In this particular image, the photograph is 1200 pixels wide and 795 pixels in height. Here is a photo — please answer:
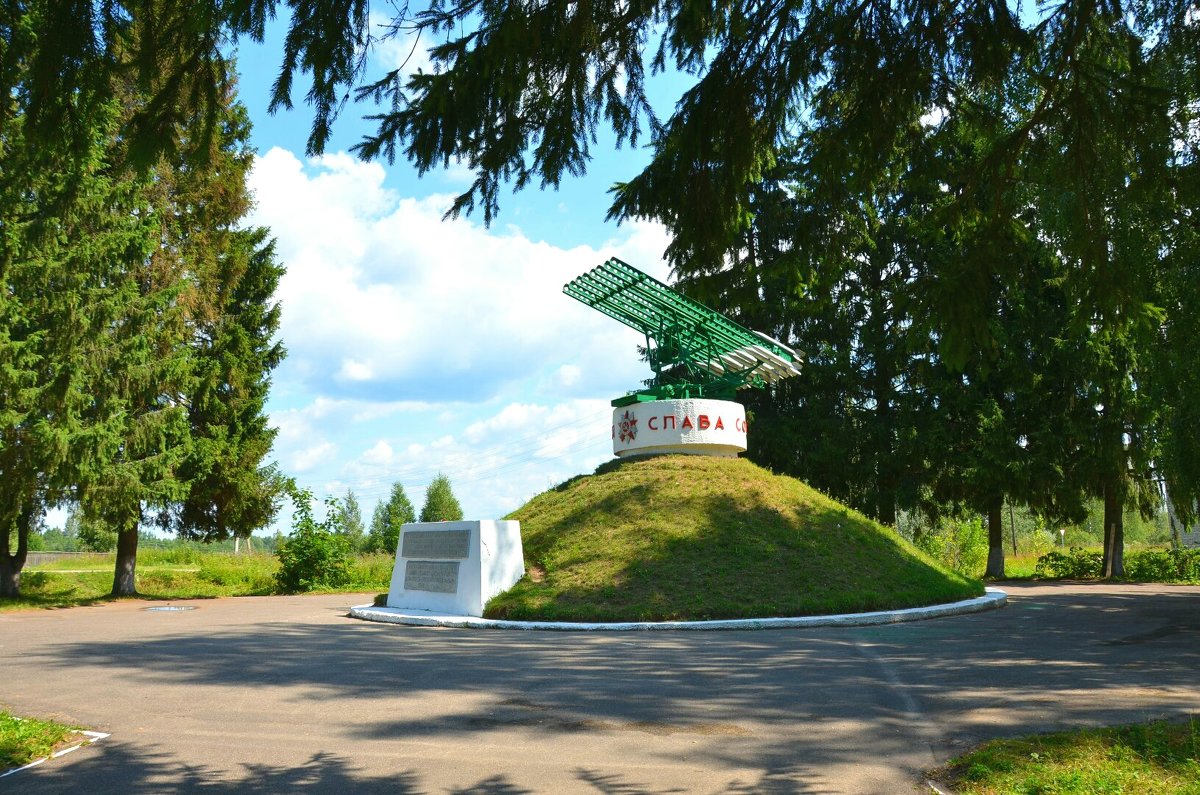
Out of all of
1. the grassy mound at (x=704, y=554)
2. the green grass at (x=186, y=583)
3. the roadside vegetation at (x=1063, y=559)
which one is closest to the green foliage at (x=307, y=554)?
the green grass at (x=186, y=583)

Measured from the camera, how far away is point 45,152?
4805mm

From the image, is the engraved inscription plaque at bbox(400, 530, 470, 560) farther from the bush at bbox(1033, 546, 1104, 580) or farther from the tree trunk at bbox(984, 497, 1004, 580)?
the bush at bbox(1033, 546, 1104, 580)

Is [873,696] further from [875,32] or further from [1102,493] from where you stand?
[1102,493]

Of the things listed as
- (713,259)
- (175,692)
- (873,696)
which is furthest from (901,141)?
(175,692)

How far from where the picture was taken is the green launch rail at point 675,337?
22078 millimetres

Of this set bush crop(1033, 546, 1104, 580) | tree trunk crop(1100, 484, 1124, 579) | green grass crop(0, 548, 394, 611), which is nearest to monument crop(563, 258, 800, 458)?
green grass crop(0, 548, 394, 611)

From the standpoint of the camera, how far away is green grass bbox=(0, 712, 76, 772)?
542cm

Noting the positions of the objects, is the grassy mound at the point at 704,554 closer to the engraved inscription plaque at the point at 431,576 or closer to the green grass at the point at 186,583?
the engraved inscription plaque at the point at 431,576

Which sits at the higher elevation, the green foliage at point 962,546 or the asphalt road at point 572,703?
the green foliage at point 962,546

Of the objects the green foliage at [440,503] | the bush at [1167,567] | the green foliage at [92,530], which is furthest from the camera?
the green foliage at [440,503]

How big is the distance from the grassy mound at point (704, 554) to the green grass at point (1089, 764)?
29.5ft

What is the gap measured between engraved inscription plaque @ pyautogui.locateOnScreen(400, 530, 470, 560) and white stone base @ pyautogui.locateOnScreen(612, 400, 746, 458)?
261 inches

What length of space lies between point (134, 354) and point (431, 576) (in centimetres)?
1167

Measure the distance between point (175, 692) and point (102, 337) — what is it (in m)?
17.9
